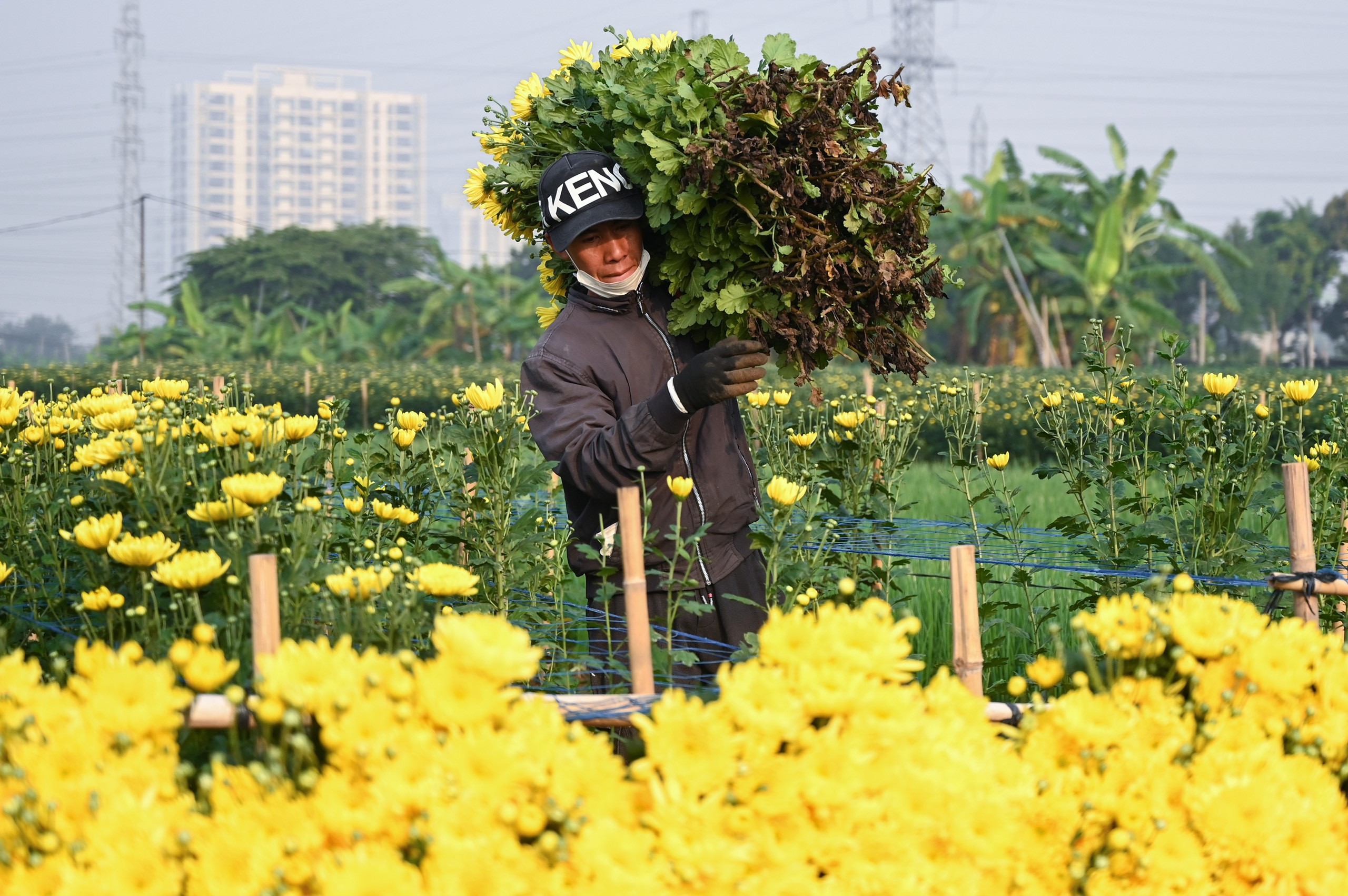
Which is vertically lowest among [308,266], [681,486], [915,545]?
[915,545]

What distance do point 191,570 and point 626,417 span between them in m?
1.07

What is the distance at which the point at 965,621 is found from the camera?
203 cm

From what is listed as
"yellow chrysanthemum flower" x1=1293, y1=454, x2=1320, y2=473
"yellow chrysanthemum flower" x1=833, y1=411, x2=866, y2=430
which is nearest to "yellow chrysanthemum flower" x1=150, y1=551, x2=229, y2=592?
"yellow chrysanthemum flower" x1=833, y1=411, x2=866, y2=430

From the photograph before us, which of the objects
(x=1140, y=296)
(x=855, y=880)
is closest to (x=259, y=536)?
(x=855, y=880)

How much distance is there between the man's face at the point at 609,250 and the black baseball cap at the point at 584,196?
2.3 inches

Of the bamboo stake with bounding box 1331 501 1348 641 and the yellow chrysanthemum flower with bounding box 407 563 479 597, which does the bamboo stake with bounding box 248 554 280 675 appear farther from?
the bamboo stake with bounding box 1331 501 1348 641

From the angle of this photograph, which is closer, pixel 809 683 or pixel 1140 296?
pixel 809 683

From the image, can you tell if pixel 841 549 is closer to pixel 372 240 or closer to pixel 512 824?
pixel 512 824

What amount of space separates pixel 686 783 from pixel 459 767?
8.9 inches

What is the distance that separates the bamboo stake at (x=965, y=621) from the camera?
1994mm

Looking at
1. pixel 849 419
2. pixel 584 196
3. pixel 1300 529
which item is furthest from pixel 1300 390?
pixel 584 196

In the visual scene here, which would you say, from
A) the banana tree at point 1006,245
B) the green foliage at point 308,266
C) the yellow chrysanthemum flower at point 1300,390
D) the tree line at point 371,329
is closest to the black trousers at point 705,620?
the yellow chrysanthemum flower at point 1300,390

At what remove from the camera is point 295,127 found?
438 feet

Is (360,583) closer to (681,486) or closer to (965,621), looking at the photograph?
(681,486)
